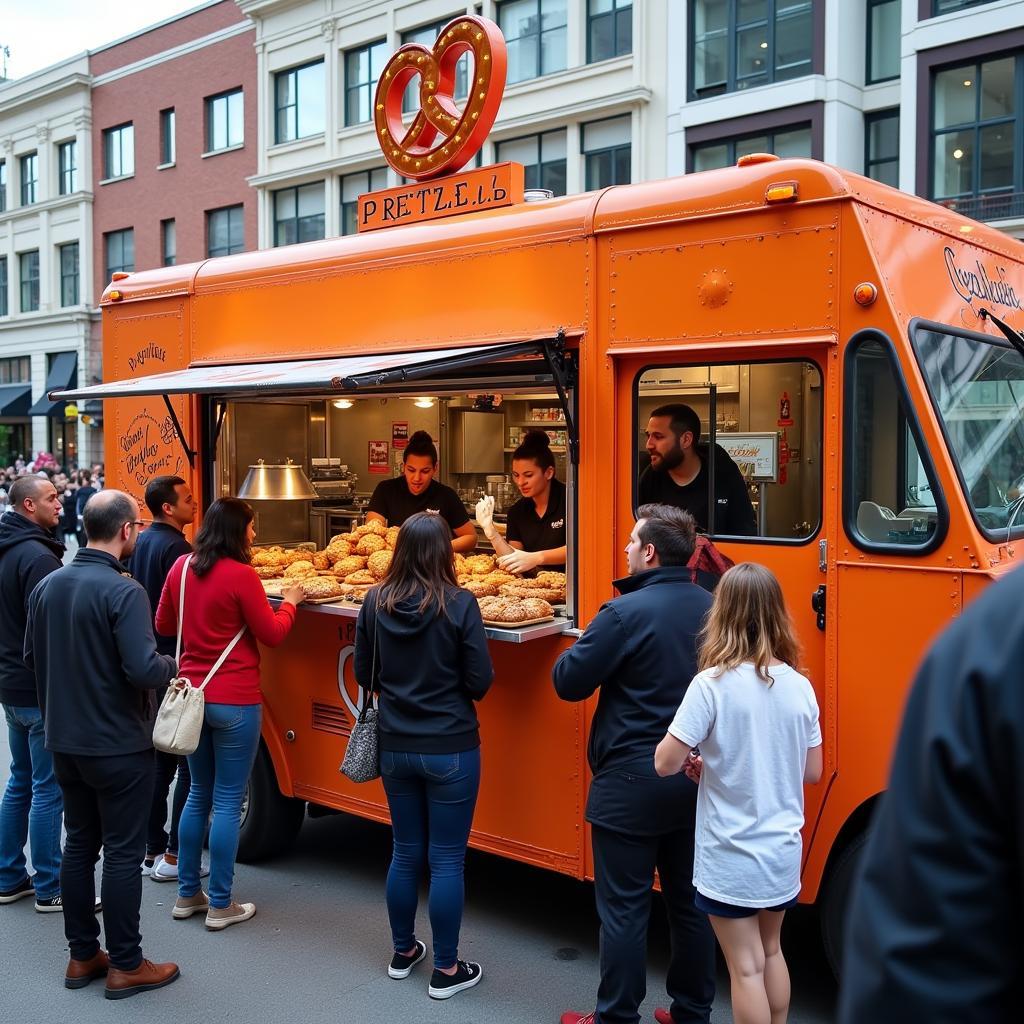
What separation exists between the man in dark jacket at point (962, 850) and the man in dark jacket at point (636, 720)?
2563 millimetres

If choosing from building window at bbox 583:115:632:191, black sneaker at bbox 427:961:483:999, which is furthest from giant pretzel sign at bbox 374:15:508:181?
building window at bbox 583:115:632:191

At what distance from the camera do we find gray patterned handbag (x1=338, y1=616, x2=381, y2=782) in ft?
14.5

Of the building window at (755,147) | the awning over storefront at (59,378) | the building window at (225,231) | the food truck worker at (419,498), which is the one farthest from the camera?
the awning over storefront at (59,378)

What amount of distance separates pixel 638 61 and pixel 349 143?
8859 millimetres

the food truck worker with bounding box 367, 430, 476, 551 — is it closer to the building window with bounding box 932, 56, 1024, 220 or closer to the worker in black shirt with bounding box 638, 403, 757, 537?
the worker in black shirt with bounding box 638, 403, 757, 537

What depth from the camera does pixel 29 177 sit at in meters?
37.7

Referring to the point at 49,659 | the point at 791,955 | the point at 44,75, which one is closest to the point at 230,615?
the point at 49,659

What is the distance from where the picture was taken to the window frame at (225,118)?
30391mm

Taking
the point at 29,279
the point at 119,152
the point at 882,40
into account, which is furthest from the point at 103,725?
the point at 29,279

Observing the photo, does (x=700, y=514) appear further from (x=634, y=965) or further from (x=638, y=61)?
(x=638, y=61)

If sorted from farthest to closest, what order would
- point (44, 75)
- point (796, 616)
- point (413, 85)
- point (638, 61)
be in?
point (44, 75), point (413, 85), point (638, 61), point (796, 616)

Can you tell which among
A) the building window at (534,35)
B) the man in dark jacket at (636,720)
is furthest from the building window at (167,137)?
the man in dark jacket at (636,720)

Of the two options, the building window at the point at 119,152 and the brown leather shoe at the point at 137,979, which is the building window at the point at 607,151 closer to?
the building window at the point at 119,152

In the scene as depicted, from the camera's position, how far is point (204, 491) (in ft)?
20.5
